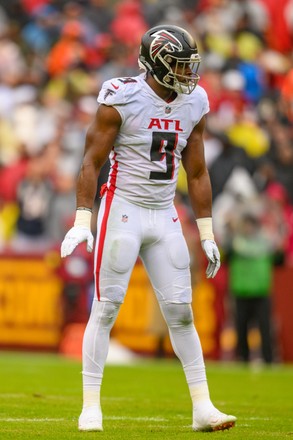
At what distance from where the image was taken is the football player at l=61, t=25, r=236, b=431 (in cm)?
752

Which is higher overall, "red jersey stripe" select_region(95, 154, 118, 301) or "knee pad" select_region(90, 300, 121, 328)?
"red jersey stripe" select_region(95, 154, 118, 301)

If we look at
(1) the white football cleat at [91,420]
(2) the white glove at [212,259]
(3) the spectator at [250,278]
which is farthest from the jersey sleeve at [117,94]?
(3) the spectator at [250,278]

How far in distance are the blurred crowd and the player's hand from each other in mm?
8203

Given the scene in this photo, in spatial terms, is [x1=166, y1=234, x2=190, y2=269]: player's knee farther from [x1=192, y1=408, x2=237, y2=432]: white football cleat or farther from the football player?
[x1=192, y1=408, x2=237, y2=432]: white football cleat

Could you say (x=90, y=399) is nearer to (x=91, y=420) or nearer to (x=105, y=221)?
(x=91, y=420)

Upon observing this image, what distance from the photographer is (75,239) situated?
24.2ft

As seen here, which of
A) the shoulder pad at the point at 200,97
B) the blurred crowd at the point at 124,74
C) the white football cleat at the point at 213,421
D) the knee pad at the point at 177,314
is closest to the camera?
the white football cleat at the point at 213,421

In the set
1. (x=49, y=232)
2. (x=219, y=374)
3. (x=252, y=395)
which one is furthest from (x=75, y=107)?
(x=252, y=395)

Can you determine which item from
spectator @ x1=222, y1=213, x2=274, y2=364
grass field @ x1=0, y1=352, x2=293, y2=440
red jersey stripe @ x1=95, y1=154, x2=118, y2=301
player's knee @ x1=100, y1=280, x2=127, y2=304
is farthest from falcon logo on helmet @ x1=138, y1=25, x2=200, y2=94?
spectator @ x1=222, y1=213, x2=274, y2=364

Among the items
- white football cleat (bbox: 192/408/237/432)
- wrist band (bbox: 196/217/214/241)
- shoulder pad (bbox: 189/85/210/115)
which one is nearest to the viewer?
white football cleat (bbox: 192/408/237/432)

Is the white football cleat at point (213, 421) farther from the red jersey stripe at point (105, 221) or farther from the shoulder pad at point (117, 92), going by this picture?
the shoulder pad at point (117, 92)

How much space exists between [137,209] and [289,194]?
380 inches

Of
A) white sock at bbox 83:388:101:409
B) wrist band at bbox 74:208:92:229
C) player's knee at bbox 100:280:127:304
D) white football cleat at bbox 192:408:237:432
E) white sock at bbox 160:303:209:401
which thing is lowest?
white football cleat at bbox 192:408:237:432

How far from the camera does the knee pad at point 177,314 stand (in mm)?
7629
